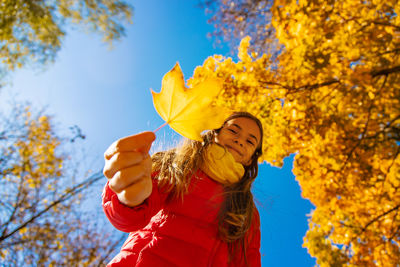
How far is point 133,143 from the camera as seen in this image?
736mm

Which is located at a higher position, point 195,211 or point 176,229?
point 195,211

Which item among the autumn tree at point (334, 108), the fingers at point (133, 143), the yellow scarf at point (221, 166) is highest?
the autumn tree at point (334, 108)

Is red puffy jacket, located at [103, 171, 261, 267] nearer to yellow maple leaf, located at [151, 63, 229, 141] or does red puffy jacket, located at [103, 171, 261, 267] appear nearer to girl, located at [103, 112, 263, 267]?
girl, located at [103, 112, 263, 267]

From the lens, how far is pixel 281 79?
14.8 feet

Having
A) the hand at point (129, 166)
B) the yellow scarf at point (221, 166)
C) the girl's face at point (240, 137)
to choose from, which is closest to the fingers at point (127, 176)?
the hand at point (129, 166)

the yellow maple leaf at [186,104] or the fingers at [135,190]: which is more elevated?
the yellow maple leaf at [186,104]

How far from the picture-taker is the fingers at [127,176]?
2.35 ft

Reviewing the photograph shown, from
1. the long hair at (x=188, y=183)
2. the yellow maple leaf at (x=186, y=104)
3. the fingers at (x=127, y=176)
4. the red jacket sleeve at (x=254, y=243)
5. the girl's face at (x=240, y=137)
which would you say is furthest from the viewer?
the girl's face at (x=240, y=137)

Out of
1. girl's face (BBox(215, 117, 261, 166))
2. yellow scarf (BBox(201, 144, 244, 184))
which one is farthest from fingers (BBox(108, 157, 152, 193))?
girl's face (BBox(215, 117, 261, 166))

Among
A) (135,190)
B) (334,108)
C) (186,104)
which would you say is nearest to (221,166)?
(186,104)

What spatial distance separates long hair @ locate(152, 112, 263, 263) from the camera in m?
1.29

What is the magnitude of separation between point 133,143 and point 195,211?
27.7 inches

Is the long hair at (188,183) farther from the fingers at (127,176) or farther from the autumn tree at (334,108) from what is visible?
the autumn tree at (334,108)

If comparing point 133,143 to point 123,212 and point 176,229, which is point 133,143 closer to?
point 123,212
